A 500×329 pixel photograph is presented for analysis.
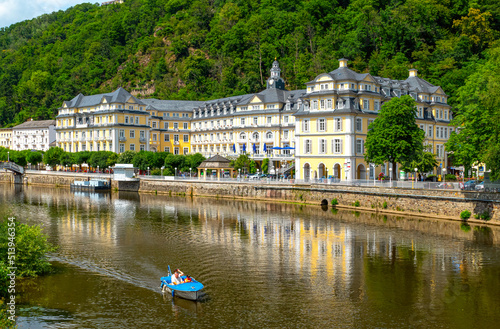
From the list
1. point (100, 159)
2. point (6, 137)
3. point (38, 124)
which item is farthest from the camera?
point (6, 137)

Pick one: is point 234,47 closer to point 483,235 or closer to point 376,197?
point 376,197

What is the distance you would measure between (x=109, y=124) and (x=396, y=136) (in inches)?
2440

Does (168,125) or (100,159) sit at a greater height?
(168,125)

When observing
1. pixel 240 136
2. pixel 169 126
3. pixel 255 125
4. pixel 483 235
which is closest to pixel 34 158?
pixel 169 126

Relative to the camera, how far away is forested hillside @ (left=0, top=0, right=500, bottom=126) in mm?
94125

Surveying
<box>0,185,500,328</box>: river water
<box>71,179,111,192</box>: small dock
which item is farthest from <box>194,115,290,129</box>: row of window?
<box>0,185,500,328</box>: river water

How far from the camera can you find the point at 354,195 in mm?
51562

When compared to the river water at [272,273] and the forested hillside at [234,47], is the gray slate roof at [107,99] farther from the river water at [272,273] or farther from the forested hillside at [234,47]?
the river water at [272,273]

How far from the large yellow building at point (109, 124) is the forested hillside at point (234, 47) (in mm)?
22819

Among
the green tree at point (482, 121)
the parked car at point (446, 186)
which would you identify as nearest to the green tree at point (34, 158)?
the green tree at point (482, 121)

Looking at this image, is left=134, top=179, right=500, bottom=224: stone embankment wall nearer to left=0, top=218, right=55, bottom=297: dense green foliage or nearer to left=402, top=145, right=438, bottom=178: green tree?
left=402, top=145, right=438, bottom=178: green tree

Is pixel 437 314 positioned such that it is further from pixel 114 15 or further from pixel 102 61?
pixel 114 15

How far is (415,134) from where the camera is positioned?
54.0 metres

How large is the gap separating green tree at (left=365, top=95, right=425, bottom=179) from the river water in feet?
30.0
